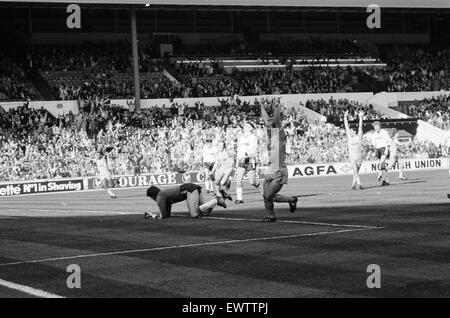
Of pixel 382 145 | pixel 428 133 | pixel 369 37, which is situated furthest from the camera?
pixel 369 37

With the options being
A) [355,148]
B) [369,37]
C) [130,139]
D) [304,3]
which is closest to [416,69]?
[369,37]

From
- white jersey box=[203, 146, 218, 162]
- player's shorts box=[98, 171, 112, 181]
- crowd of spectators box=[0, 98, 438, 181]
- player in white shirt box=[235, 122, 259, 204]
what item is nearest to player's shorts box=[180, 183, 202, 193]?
player in white shirt box=[235, 122, 259, 204]

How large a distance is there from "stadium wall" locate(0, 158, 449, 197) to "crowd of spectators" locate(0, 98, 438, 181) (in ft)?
1.46

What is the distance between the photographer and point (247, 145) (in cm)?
2650

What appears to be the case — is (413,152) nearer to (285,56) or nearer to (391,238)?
(285,56)

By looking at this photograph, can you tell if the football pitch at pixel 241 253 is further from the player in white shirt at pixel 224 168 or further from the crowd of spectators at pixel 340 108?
the crowd of spectators at pixel 340 108

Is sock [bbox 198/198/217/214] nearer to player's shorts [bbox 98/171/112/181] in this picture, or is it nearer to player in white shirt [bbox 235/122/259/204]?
player in white shirt [bbox 235/122/259/204]

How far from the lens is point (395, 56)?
7631 cm

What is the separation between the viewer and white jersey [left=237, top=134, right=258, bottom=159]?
86.4 ft

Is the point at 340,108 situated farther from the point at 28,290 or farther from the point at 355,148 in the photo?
the point at 28,290

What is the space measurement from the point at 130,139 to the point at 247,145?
24204 millimetres

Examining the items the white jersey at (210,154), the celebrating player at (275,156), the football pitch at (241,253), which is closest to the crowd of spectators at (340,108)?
the white jersey at (210,154)

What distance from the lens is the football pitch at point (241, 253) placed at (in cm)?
1070
